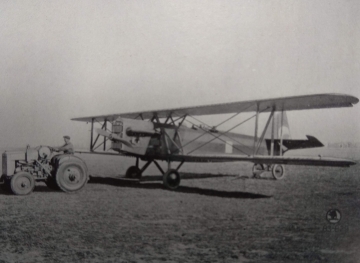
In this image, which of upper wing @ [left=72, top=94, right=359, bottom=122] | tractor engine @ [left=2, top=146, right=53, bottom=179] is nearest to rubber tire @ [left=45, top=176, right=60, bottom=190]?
tractor engine @ [left=2, top=146, right=53, bottom=179]

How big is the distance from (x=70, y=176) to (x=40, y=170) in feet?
2.37

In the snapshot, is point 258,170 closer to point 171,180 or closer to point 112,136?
point 171,180

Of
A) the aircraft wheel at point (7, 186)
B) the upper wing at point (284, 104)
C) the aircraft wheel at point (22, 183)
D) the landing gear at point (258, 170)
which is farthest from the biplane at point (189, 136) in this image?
the aircraft wheel at point (7, 186)

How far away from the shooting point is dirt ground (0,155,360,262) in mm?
3416

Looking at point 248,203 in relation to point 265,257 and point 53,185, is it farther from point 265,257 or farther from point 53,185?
point 53,185

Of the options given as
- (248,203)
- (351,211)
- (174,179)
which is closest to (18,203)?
(174,179)

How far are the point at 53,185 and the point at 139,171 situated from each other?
9.47ft

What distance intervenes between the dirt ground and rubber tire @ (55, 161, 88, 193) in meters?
0.74

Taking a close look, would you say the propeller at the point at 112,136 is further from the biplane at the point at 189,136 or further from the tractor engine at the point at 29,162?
the tractor engine at the point at 29,162

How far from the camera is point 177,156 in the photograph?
27.0 ft

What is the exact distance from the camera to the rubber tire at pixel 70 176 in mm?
6930

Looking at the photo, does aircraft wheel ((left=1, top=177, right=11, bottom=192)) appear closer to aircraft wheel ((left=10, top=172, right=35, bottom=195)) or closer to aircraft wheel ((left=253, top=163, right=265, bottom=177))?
aircraft wheel ((left=10, top=172, right=35, bottom=195))

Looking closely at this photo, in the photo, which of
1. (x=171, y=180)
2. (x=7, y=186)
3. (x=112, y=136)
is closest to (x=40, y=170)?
(x=7, y=186)

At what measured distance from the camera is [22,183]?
6777 mm
